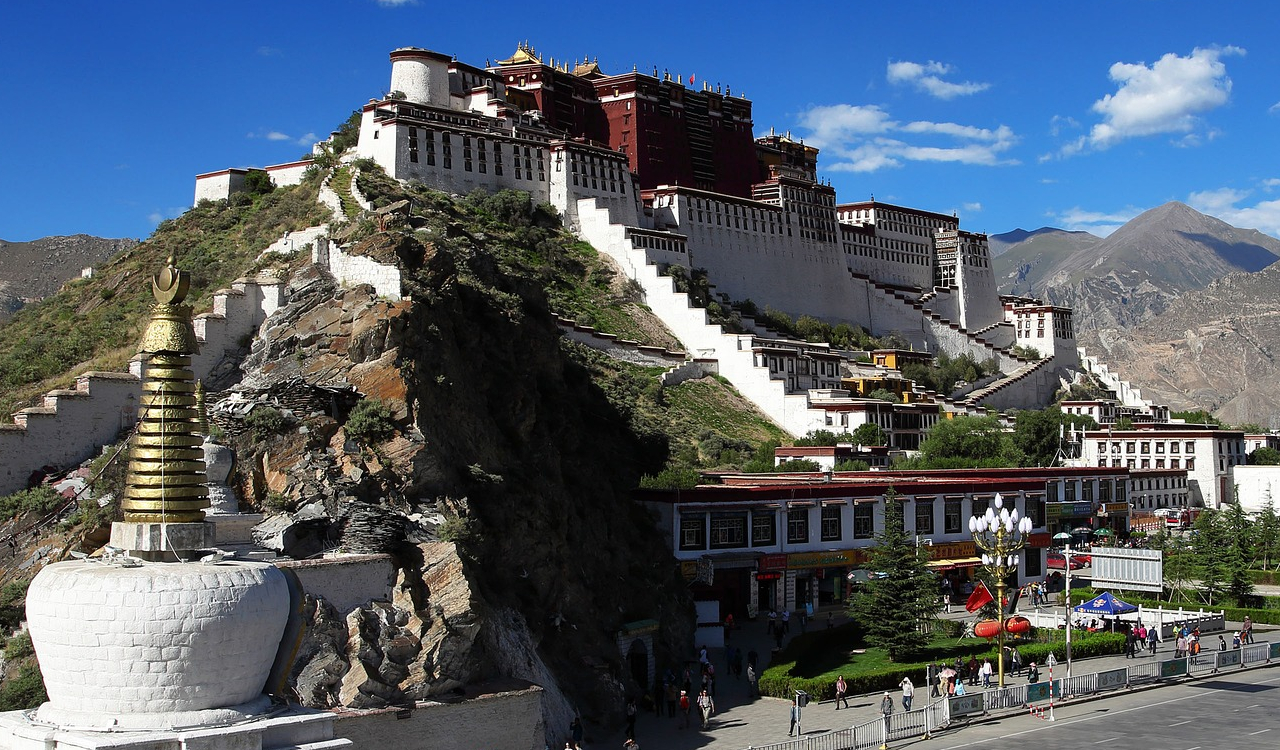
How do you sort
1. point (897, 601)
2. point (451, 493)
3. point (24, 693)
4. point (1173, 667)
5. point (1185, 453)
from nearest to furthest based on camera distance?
point (24, 693), point (451, 493), point (1173, 667), point (897, 601), point (1185, 453)

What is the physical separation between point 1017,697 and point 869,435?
130ft

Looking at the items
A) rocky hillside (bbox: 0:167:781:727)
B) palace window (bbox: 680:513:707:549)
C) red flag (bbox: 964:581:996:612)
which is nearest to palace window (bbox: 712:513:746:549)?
palace window (bbox: 680:513:707:549)

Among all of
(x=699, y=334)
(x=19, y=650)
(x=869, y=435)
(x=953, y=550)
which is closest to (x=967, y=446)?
(x=869, y=435)

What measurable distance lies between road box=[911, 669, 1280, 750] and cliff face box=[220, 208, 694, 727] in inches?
308

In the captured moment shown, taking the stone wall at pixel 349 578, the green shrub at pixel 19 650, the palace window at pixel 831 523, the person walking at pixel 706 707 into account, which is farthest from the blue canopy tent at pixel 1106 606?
the green shrub at pixel 19 650

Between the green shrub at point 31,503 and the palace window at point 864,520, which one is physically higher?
the green shrub at point 31,503

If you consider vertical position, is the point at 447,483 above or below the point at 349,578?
above

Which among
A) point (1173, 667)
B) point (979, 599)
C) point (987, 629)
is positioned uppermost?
point (979, 599)

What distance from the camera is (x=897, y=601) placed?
1395 inches

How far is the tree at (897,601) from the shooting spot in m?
35.2

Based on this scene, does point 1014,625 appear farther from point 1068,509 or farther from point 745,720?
point 1068,509

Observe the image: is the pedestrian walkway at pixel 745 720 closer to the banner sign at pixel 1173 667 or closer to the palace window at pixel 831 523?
the banner sign at pixel 1173 667

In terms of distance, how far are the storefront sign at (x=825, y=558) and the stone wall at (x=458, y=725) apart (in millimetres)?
18242

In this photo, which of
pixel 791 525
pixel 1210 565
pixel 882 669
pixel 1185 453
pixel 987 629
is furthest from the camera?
pixel 1185 453
